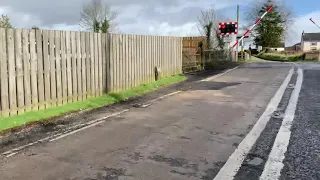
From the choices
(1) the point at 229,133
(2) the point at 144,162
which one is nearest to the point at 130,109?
(1) the point at 229,133

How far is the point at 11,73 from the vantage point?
7.14m

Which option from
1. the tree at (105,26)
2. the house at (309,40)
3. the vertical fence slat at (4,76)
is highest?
the house at (309,40)

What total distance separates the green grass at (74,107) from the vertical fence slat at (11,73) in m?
0.26

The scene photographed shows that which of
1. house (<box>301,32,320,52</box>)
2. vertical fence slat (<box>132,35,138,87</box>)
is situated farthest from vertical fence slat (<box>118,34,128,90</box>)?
house (<box>301,32,320,52</box>)

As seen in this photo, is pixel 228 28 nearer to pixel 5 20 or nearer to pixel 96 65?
pixel 5 20

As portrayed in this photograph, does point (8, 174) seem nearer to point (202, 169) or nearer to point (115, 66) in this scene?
point (202, 169)

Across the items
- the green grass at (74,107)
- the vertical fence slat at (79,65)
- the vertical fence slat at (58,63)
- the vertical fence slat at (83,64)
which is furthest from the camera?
the vertical fence slat at (83,64)

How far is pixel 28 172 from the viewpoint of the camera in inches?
169

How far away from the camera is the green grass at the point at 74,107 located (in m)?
6.77

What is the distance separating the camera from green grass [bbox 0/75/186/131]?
6.77 metres

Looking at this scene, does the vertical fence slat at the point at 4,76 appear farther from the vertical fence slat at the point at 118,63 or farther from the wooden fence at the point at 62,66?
the vertical fence slat at the point at 118,63

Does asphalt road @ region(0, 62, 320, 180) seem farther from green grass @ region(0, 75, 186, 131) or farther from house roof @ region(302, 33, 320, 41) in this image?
house roof @ region(302, 33, 320, 41)

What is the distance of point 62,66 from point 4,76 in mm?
1774

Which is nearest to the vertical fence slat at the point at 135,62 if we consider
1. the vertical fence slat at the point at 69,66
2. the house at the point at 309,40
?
the vertical fence slat at the point at 69,66
